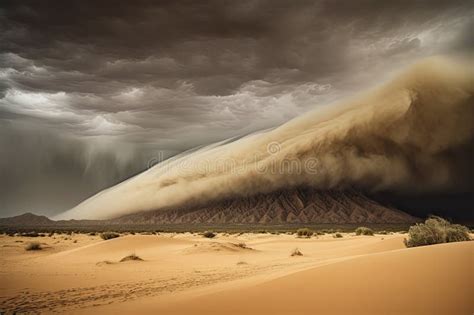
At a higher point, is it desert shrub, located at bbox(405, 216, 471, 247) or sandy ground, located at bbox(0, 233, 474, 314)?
desert shrub, located at bbox(405, 216, 471, 247)

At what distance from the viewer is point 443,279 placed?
7684 mm

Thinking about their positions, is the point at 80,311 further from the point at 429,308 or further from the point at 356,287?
the point at 429,308

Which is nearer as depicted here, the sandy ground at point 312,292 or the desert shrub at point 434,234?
the sandy ground at point 312,292

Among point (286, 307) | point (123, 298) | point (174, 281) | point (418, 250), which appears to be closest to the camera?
point (286, 307)

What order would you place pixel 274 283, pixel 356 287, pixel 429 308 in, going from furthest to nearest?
pixel 274 283
pixel 356 287
pixel 429 308

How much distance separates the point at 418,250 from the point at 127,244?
2776cm

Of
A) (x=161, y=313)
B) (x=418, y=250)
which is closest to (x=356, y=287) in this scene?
(x=418, y=250)

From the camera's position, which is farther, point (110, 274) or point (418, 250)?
point (110, 274)

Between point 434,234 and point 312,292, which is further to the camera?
point 434,234

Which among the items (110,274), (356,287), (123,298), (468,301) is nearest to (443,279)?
(468,301)

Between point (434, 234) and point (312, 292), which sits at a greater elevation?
point (434, 234)

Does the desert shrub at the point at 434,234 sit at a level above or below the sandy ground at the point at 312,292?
above

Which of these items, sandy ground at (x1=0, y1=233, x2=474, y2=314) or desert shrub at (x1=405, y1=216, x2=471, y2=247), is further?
desert shrub at (x1=405, y1=216, x2=471, y2=247)

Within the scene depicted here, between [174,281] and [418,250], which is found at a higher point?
[418,250]
